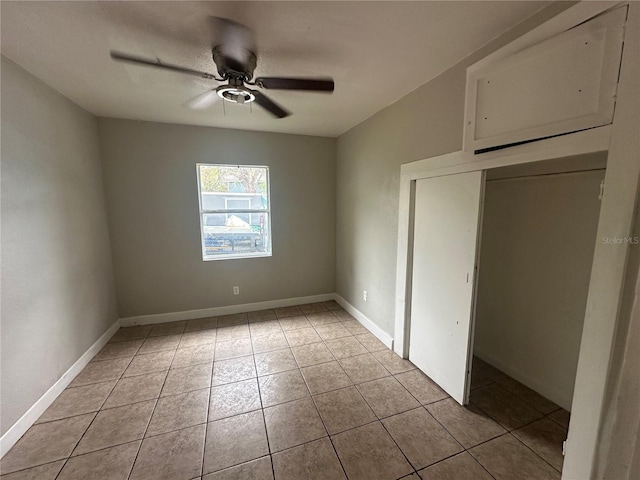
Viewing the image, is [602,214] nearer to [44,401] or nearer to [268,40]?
[268,40]

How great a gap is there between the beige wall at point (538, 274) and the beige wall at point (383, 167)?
34.7 inches

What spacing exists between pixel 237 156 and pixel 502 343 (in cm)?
368

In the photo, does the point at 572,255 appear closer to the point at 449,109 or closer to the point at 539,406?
the point at 539,406

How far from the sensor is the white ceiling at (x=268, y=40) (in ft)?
4.48

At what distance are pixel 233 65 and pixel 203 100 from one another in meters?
0.85

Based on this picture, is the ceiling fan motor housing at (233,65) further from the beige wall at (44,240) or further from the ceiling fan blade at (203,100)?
the beige wall at (44,240)

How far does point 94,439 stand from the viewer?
5.70ft

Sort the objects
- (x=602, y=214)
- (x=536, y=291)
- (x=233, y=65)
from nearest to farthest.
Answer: (x=602, y=214) → (x=233, y=65) → (x=536, y=291)

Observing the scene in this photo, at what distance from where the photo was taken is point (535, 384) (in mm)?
2184

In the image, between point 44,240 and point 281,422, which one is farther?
point 44,240

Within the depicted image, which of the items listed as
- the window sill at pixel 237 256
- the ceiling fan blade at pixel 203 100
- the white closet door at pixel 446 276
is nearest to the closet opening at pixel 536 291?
the white closet door at pixel 446 276

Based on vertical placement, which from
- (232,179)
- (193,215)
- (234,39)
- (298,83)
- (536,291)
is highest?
(234,39)

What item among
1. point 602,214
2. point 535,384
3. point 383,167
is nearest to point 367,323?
point 535,384

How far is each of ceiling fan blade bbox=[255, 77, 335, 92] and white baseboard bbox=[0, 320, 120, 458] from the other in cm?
277
